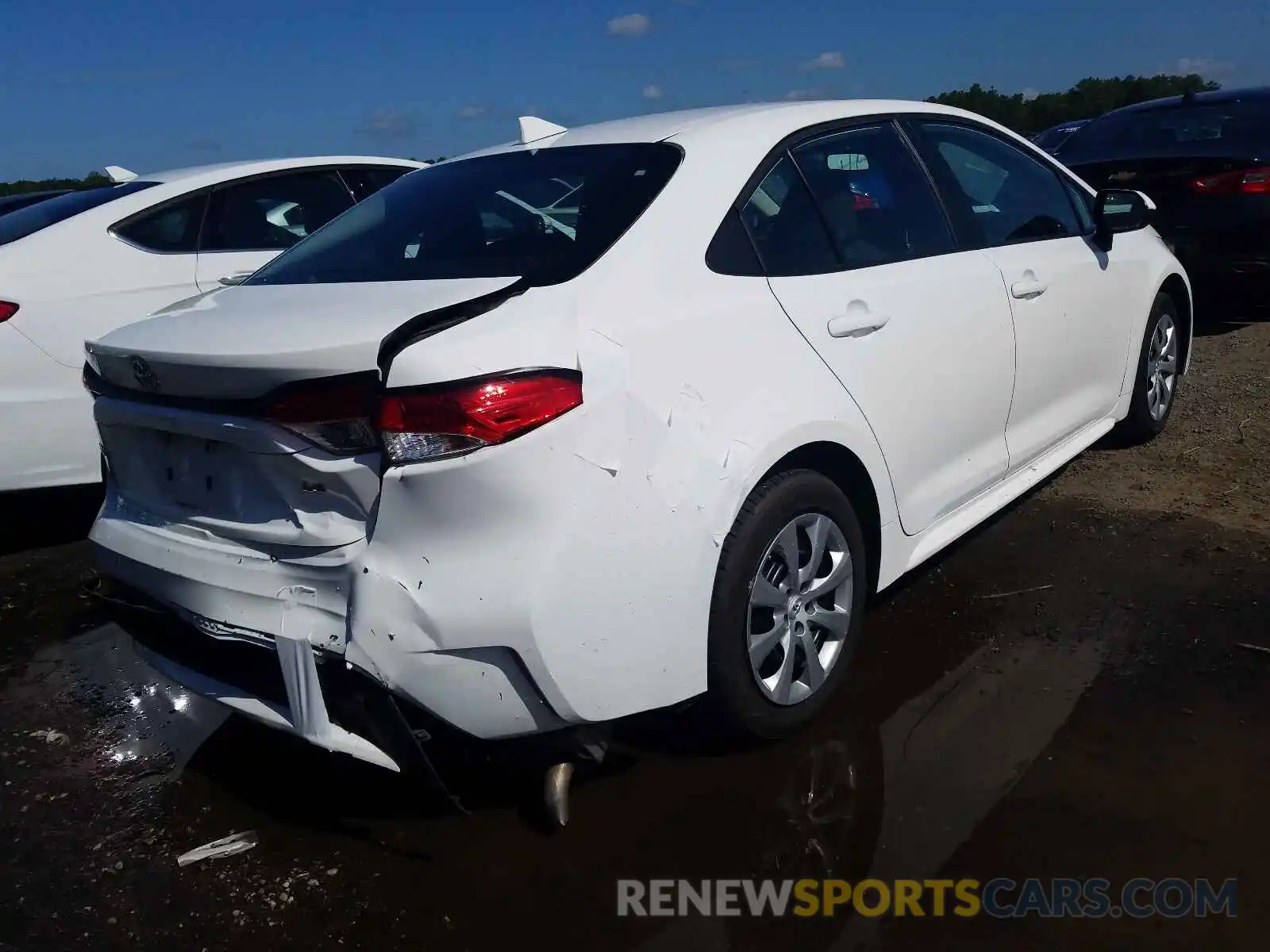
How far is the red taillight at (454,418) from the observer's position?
212cm

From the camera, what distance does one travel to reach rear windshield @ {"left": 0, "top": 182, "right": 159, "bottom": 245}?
471 cm

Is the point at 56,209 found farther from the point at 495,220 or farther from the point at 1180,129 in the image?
the point at 1180,129

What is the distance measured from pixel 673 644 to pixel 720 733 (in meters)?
0.42

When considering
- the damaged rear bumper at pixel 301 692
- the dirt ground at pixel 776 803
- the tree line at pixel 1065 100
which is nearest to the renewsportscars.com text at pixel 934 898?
the dirt ground at pixel 776 803

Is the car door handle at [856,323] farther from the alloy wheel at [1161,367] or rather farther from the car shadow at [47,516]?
the car shadow at [47,516]

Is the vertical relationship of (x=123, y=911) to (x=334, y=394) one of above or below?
below

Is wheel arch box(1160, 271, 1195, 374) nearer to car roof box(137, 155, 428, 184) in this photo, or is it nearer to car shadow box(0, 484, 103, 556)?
car roof box(137, 155, 428, 184)

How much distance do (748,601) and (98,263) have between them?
3.69 metres

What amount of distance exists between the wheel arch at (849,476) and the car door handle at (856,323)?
0.31 metres

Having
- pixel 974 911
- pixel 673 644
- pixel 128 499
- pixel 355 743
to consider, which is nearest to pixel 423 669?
pixel 355 743

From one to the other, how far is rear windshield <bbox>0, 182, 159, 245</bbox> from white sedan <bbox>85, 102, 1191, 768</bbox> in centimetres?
228

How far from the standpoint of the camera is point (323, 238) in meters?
3.21

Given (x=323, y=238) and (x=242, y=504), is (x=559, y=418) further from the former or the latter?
(x=323, y=238)

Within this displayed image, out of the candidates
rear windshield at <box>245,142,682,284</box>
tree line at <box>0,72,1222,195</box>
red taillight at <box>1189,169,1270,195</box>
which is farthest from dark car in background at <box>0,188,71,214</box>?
tree line at <box>0,72,1222,195</box>
